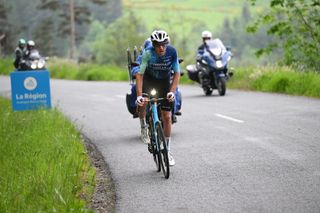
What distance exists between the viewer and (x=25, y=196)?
22.8ft

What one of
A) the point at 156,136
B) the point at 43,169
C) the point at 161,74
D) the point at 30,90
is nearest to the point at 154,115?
the point at 156,136

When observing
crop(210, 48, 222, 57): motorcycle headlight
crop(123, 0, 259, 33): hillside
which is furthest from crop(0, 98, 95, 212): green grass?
crop(123, 0, 259, 33): hillside

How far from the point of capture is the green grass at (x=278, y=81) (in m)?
19.2

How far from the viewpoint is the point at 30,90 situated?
16156 mm

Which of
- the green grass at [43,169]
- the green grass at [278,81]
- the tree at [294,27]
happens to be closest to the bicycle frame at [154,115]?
the green grass at [43,169]

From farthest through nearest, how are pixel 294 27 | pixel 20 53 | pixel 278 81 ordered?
pixel 20 53, pixel 294 27, pixel 278 81

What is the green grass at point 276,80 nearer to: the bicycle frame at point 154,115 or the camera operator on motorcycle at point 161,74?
the camera operator on motorcycle at point 161,74

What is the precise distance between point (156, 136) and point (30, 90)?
26.3ft

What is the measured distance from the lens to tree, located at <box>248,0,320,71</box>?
20.4 meters

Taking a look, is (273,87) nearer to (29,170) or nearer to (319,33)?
(319,33)

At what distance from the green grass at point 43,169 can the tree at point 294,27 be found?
9.66 meters

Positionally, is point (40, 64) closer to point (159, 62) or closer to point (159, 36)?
point (159, 62)

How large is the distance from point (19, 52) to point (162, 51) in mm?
16724

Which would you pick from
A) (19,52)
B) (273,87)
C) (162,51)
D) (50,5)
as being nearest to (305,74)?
(273,87)
